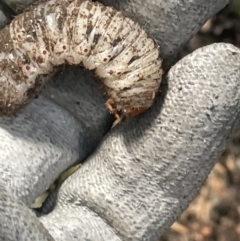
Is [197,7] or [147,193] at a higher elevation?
[197,7]

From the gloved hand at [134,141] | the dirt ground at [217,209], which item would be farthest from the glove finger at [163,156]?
the dirt ground at [217,209]

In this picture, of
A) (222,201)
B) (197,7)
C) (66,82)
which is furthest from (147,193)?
(222,201)

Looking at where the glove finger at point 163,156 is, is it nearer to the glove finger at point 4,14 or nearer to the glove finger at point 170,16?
the glove finger at point 170,16

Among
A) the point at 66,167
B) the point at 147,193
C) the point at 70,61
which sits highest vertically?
the point at 70,61

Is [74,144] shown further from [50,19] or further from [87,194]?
[50,19]

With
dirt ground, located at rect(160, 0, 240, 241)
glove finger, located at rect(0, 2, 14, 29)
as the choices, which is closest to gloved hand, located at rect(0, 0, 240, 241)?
glove finger, located at rect(0, 2, 14, 29)

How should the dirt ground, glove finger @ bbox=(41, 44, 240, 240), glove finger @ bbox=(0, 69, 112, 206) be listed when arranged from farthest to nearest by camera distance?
the dirt ground → glove finger @ bbox=(0, 69, 112, 206) → glove finger @ bbox=(41, 44, 240, 240)

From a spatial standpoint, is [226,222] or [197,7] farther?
[226,222]

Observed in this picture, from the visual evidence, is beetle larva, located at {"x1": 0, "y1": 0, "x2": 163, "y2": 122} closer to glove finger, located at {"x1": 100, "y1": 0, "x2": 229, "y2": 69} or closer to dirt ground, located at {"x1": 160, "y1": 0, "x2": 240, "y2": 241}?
glove finger, located at {"x1": 100, "y1": 0, "x2": 229, "y2": 69}
